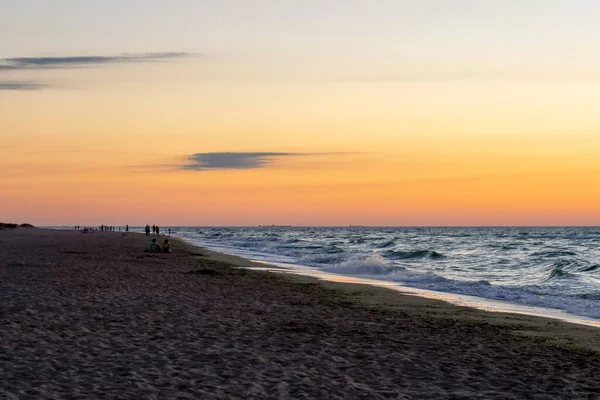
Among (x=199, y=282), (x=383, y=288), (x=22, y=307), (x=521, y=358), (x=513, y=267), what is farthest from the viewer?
(x=513, y=267)

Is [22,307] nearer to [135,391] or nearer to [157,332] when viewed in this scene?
[157,332]

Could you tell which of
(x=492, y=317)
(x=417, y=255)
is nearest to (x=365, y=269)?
(x=417, y=255)

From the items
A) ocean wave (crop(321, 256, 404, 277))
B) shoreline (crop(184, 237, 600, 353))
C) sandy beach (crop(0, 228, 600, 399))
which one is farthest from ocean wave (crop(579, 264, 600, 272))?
sandy beach (crop(0, 228, 600, 399))

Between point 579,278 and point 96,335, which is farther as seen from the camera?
point 579,278

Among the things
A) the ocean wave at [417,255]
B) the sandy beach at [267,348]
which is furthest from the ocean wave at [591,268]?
the sandy beach at [267,348]

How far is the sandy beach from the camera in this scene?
9.11 metres

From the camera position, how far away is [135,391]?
8633 mm

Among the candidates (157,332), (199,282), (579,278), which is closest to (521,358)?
(157,332)

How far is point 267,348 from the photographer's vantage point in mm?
11758

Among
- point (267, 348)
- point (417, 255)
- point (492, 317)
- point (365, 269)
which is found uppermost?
point (267, 348)

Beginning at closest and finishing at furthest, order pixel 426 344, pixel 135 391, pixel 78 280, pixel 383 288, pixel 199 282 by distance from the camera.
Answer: pixel 135 391 → pixel 426 344 → pixel 78 280 → pixel 199 282 → pixel 383 288

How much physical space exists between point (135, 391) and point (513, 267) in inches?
1582

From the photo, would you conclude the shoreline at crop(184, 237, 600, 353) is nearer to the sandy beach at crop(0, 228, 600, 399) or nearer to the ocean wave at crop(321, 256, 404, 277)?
the sandy beach at crop(0, 228, 600, 399)

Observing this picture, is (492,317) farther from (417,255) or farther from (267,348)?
(417,255)
